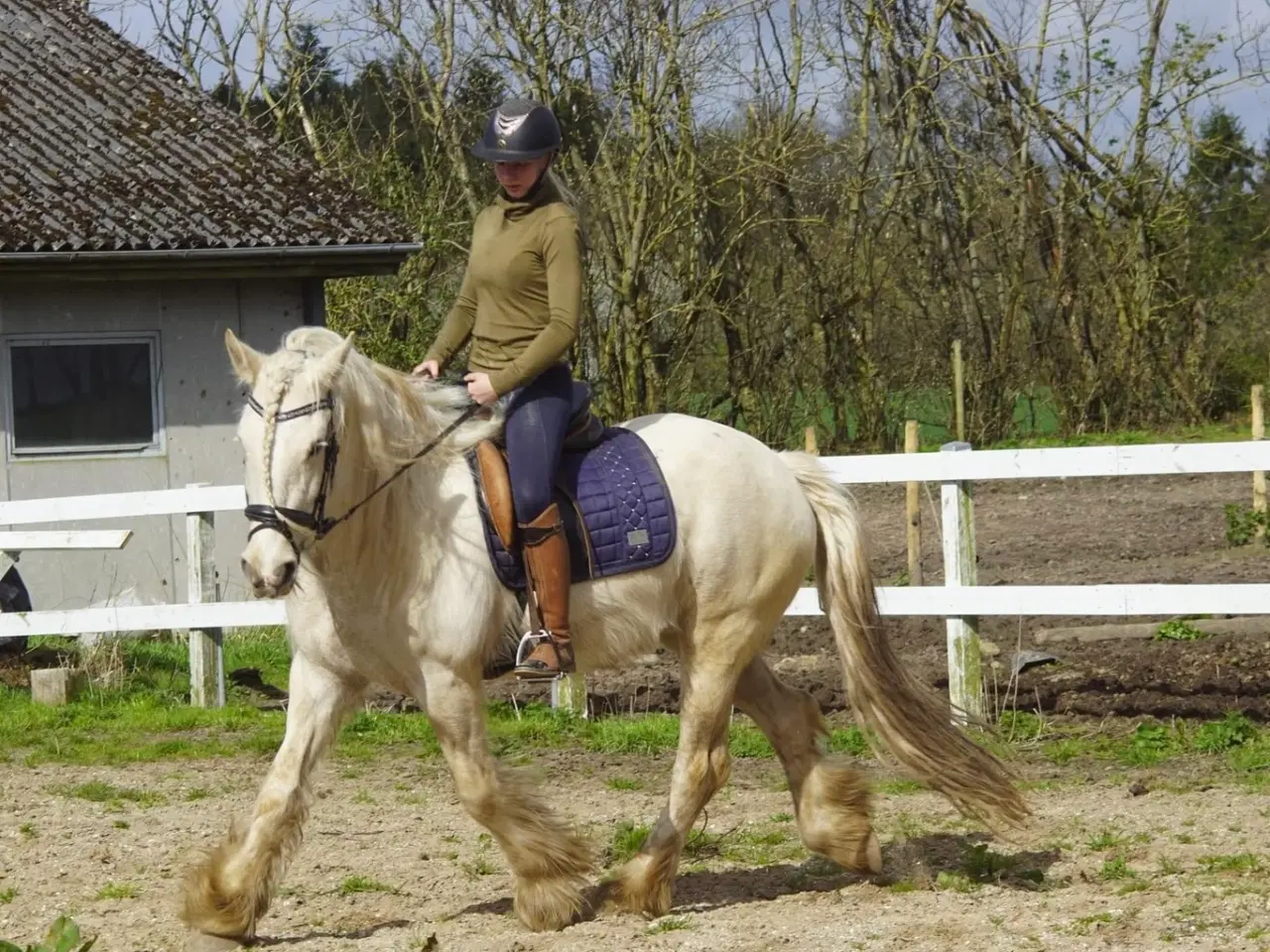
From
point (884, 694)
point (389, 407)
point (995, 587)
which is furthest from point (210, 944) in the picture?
point (995, 587)

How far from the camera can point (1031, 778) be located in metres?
7.30

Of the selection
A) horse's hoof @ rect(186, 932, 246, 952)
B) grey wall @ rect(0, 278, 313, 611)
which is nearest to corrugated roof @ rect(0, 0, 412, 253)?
grey wall @ rect(0, 278, 313, 611)

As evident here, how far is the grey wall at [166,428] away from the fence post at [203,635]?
3479 mm

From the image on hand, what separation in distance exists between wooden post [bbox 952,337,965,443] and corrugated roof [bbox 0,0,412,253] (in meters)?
10.9

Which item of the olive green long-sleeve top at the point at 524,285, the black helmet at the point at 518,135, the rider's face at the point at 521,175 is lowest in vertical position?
the olive green long-sleeve top at the point at 524,285

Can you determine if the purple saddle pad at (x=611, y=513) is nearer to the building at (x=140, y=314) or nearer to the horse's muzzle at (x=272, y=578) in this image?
the horse's muzzle at (x=272, y=578)

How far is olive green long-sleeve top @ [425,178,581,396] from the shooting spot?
5168 mm

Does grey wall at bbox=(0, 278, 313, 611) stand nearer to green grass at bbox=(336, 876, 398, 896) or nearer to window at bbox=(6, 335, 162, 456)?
window at bbox=(6, 335, 162, 456)

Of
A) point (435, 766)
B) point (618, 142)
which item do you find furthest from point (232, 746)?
point (618, 142)

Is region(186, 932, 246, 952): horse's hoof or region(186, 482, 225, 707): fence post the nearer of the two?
region(186, 932, 246, 952): horse's hoof

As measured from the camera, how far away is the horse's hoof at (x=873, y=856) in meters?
5.65

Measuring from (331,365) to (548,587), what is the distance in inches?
39.6

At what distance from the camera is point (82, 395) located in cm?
1392

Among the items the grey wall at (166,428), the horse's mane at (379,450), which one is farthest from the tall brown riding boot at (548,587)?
the grey wall at (166,428)
